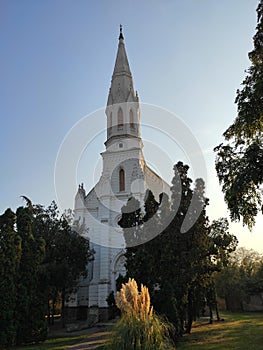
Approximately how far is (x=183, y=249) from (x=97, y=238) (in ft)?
50.8

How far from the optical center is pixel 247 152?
12406 millimetres

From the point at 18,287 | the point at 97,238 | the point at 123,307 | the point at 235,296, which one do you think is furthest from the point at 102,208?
the point at 123,307

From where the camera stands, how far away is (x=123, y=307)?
9.66 meters

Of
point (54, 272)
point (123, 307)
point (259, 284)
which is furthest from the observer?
point (259, 284)

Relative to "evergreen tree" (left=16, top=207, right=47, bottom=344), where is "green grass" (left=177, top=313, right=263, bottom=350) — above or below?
below

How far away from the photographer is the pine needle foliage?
29.5 feet

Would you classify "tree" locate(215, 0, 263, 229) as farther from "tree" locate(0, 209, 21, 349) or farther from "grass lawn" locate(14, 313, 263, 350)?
"tree" locate(0, 209, 21, 349)

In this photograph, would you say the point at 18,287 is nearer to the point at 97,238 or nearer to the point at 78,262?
the point at 78,262

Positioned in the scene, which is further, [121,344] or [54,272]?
[54,272]

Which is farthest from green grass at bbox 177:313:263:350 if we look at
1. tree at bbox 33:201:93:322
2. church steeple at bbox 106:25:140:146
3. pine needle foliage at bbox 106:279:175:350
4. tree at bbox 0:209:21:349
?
church steeple at bbox 106:25:140:146

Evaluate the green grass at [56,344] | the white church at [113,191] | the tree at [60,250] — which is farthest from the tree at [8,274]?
the white church at [113,191]

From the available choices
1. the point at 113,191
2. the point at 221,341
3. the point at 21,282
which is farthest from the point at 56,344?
the point at 113,191

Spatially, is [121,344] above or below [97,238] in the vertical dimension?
below

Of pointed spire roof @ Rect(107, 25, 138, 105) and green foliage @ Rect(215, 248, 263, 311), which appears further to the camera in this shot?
green foliage @ Rect(215, 248, 263, 311)
